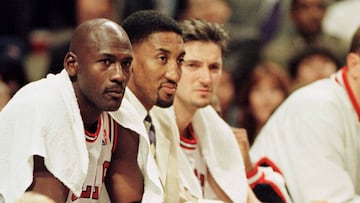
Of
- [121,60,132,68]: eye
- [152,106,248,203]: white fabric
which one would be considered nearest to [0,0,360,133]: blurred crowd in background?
[152,106,248,203]: white fabric

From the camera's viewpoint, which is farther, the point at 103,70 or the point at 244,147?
the point at 244,147

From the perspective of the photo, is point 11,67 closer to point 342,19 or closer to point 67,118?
point 342,19

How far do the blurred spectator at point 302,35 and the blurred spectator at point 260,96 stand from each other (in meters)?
0.42

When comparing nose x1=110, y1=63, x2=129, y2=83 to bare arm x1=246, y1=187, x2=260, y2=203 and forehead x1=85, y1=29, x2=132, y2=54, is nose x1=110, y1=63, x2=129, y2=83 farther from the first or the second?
bare arm x1=246, y1=187, x2=260, y2=203

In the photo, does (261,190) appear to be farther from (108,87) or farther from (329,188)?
(108,87)

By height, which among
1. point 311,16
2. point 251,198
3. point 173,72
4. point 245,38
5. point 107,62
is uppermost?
point 311,16

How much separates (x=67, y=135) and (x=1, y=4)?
2905 mm

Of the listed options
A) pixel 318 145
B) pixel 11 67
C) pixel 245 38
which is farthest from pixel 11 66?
pixel 318 145

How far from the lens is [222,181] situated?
163 inches

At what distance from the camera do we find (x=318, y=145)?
4.38m

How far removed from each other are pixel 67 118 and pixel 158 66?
52cm

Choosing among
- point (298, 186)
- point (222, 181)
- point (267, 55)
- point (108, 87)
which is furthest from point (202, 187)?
point (267, 55)

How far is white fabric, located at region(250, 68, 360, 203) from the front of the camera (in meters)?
4.35

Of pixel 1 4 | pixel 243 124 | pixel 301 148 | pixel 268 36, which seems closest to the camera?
pixel 301 148
